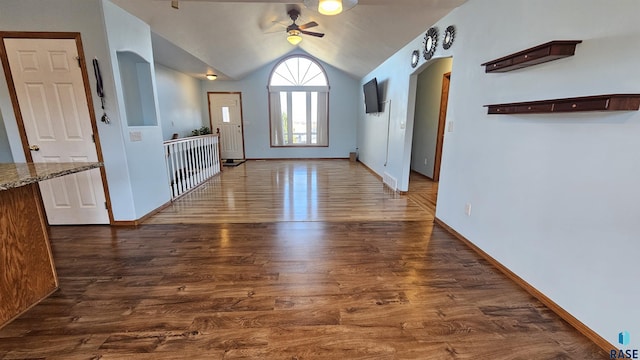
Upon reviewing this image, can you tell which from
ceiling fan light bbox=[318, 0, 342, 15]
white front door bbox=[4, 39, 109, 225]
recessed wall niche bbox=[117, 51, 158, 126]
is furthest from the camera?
recessed wall niche bbox=[117, 51, 158, 126]

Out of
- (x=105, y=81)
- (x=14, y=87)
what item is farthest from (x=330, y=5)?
(x=14, y=87)

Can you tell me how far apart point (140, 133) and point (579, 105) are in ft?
13.4

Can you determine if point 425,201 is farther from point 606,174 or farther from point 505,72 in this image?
point 606,174

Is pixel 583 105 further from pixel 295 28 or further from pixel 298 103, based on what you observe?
pixel 298 103

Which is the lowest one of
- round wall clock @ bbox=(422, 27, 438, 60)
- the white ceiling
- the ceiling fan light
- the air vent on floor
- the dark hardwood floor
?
the dark hardwood floor

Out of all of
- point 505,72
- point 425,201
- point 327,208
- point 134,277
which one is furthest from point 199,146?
point 505,72

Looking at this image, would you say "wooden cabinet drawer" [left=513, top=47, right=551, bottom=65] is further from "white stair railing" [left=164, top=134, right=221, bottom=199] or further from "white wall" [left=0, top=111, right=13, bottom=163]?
"white wall" [left=0, top=111, right=13, bottom=163]

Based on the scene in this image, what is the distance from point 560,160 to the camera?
1739mm

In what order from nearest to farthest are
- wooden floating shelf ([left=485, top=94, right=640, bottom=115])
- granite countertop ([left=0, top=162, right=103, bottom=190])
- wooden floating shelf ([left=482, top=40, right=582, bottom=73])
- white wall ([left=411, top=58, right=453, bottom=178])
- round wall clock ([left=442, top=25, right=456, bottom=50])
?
1. wooden floating shelf ([left=485, top=94, right=640, bottom=115])
2. granite countertop ([left=0, top=162, right=103, bottom=190])
3. wooden floating shelf ([left=482, top=40, right=582, bottom=73])
4. round wall clock ([left=442, top=25, right=456, bottom=50])
5. white wall ([left=411, top=58, right=453, bottom=178])

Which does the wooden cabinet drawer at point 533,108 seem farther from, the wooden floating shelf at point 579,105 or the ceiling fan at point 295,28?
the ceiling fan at point 295,28

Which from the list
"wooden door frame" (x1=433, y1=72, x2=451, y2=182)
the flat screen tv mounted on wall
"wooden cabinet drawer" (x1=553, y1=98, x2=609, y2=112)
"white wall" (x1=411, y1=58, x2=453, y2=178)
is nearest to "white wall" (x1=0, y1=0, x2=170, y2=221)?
"wooden cabinet drawer" (x1=553, y1=98, x2=609, y2=112)

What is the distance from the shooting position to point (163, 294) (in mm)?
1962

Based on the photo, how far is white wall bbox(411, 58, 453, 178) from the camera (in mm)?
5445

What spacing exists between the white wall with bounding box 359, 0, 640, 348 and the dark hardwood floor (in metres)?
0.28
